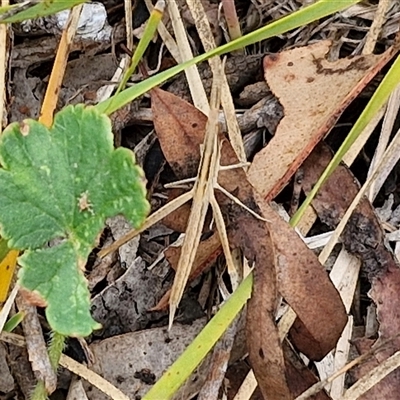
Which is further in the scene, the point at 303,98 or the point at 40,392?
the point at 303,98

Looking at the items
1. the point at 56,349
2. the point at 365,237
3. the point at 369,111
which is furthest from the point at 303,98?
the point at 56,349

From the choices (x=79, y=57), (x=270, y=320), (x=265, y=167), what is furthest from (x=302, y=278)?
(x=79, y=57)

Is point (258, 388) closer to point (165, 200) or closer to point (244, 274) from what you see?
point (244, 274)

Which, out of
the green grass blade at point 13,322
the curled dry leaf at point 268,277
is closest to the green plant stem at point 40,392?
the green grass blade at point 13,322

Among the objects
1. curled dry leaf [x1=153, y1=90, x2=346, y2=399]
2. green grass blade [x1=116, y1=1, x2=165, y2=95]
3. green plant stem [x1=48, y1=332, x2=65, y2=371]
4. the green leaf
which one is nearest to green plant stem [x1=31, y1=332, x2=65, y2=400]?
green plant stem [x1=48, y1=332, x2=65, y2=371]

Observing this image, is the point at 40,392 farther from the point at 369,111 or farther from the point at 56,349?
the point at 369,111

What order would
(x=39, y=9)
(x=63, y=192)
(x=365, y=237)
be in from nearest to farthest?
(x=63, y=192) < (x=39, y=9) < (x=365, y=237)

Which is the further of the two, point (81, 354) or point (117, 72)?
point (117, 72)
